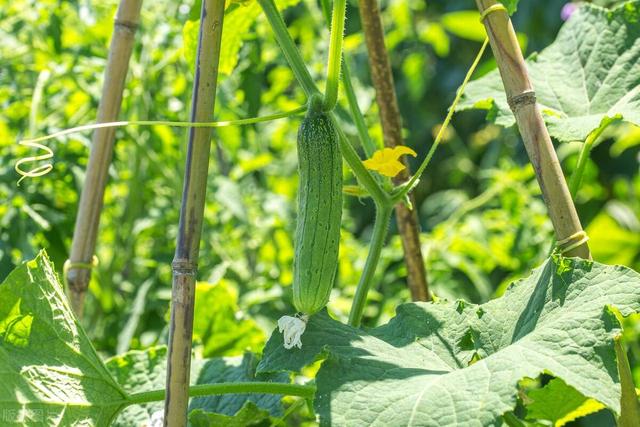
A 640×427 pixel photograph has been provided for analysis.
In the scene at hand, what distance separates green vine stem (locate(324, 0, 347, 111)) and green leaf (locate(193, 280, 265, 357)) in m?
0.58

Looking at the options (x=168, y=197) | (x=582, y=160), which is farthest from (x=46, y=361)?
(x=168, y=197)

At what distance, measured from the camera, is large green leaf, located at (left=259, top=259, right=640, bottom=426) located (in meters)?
0.92

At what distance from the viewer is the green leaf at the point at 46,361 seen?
3.50 feet

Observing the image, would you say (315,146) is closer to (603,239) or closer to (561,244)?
(561,244)

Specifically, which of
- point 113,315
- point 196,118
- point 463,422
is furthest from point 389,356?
point 113,315

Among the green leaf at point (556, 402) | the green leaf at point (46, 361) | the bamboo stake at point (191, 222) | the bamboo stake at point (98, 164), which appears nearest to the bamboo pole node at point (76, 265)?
the bamboo stake at point (98, 164)

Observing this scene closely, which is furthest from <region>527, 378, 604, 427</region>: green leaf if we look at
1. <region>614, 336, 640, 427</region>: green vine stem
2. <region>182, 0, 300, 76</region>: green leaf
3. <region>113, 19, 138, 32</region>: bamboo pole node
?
<region>113, 19, 138, 32</region>: bamboo pole node

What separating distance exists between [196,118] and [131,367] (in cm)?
48

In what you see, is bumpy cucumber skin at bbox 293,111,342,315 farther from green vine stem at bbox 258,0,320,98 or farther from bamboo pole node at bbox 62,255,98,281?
bamboo pole node at bbox 62,255,98,281

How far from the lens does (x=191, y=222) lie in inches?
41.4

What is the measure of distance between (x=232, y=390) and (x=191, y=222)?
19cm

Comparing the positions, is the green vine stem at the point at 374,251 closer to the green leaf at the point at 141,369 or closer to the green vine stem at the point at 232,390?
the green vine stem at the point at 232,390

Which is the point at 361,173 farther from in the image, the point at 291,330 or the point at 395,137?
the point at 395,137

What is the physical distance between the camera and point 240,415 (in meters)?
1.18
